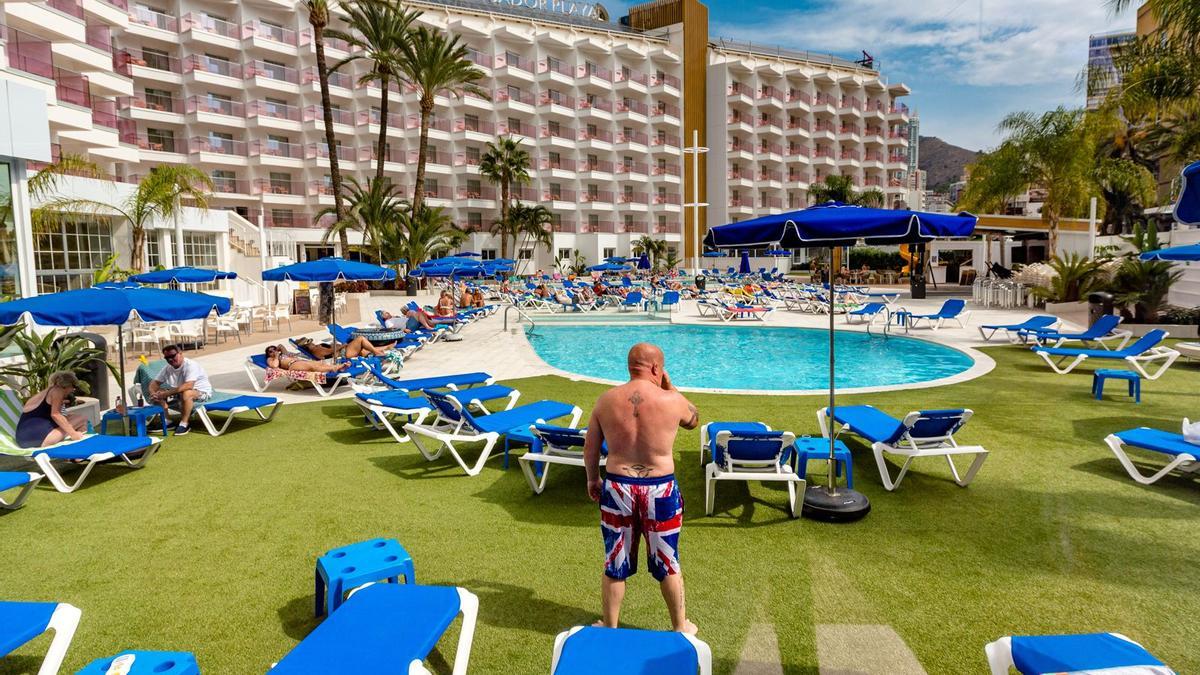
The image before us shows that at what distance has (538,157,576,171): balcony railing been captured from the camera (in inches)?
2109

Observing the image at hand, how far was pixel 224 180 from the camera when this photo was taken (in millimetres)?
40688

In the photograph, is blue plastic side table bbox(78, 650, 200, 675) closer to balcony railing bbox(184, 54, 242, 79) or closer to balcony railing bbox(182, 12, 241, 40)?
balcony railing bbox(184, 54, 242, 79)

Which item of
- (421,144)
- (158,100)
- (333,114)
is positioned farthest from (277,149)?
(421,144)

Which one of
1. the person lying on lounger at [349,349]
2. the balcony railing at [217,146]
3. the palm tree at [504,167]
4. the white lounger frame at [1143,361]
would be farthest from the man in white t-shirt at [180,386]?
the palm tree at [504,167]

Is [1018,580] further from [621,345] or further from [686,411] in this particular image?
[621,345]

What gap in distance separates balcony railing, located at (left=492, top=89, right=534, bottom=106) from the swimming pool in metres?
36.4

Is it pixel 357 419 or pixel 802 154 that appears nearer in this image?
pixel 357 419

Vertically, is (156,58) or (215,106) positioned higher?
(156,58)

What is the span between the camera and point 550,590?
399 cm

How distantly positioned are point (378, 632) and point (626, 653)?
103cm

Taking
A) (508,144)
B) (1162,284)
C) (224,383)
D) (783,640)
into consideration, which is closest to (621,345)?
(224,383)

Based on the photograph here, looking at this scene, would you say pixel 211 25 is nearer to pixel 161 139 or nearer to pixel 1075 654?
pixel 161 139

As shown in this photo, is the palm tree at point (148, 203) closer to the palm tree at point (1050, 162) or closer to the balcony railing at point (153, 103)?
the balcony railing at point (153, 103)

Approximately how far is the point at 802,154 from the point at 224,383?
63343mm
